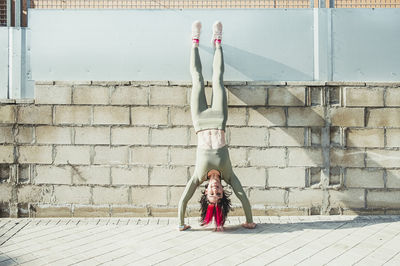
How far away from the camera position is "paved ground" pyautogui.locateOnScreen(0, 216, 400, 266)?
3361 millimetres

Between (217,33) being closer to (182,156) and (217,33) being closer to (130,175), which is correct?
(182,156)

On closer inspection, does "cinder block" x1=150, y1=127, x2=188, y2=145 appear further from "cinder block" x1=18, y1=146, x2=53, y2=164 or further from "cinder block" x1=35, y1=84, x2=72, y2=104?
"cinder block" x1=18, y1=146, x2=53, y2=164

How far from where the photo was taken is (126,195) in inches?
190

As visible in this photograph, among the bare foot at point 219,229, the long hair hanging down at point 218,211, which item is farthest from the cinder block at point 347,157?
the bare foot at point 219,229

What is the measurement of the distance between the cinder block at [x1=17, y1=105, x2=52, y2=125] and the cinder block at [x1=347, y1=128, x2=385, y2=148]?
443 cm

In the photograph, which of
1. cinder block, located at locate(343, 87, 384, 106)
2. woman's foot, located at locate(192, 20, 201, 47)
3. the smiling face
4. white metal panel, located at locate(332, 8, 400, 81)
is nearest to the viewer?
the smiling face

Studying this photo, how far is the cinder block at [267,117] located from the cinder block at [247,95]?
4.2 inches

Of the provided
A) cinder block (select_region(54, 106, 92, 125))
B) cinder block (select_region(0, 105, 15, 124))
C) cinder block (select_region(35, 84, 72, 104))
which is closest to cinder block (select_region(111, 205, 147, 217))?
cinder block (select_region(54, 106, 92, 125))

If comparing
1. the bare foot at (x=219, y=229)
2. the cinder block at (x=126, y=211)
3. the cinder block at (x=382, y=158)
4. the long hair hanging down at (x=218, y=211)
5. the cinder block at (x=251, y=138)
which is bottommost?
the bare foot at (x=219, y=229)

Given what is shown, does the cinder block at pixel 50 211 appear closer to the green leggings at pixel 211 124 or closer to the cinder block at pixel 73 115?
the cinder block at pixel 73 115

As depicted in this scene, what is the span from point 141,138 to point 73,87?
1250 millimetres

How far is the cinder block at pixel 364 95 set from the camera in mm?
4770

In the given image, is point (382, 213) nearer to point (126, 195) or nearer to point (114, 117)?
point (126, 195)

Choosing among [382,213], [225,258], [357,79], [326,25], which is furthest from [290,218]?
[326,25]
